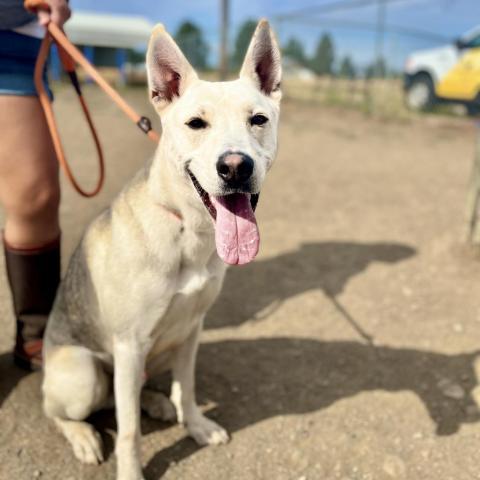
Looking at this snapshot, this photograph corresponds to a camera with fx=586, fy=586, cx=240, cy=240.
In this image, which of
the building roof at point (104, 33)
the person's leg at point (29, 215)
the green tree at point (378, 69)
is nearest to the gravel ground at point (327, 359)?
the person's leg at point (29, 215)

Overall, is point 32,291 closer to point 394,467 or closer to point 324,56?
point 394,467

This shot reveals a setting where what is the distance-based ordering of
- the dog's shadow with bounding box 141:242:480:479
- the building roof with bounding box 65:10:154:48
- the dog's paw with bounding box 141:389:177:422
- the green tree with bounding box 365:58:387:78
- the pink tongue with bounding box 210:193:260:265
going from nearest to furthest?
the pink tongue with bounding box 210:193:260:265
the dog's paw with bounding box 141:389:177:422
the dog's shadow with bounding box 141:242:480:479
the green tree with bounding box 365:58:387:78
the building roof with bounding box 65:10:154:48

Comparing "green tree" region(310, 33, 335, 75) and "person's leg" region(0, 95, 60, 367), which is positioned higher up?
"person's leg" region(0, 95, 60, 367)

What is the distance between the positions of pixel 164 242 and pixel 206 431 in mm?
1085

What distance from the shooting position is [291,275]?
16.4 ft

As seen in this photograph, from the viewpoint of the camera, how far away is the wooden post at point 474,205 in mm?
5199

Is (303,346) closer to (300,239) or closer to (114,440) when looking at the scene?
(114,440)

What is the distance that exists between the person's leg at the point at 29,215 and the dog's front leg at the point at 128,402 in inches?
35.5

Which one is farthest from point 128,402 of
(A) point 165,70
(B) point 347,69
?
(B) point 347,69

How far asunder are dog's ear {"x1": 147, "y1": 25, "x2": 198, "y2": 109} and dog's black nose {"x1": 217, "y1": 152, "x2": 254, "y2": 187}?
1.80 ft

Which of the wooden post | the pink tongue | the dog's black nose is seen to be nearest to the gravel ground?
the wooden post

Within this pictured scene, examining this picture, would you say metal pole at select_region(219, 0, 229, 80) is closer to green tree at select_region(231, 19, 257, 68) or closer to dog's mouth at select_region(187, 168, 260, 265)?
green tree at select_region(231, 19, 257, 68)

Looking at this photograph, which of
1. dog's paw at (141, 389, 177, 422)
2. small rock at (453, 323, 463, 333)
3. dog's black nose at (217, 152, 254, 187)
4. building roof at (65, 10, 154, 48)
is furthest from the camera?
building roof at (65, 10, 154, 48)

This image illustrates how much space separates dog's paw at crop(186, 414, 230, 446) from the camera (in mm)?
2932
